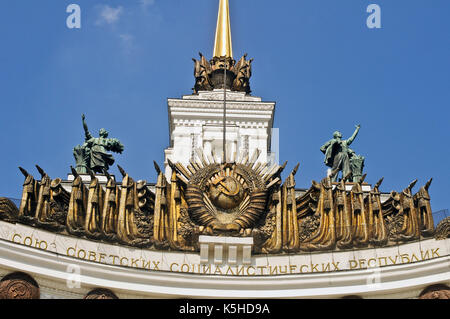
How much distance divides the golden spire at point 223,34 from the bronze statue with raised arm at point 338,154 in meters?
6.49

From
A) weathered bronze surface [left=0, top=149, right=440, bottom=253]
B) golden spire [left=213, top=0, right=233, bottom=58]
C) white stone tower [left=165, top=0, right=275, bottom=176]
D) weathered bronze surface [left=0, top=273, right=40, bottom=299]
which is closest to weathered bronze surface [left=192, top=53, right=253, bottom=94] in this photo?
white stone tower [left=165, top=0, right=275, bottom=176]

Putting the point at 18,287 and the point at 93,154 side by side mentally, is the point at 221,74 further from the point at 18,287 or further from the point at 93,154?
the point at 18,287

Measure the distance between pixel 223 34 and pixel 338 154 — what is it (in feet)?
28.1

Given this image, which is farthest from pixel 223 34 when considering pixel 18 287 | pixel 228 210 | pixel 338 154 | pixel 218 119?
pixel 18 287

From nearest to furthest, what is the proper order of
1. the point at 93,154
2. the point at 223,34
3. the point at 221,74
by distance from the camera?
the point at 93,154, the point at 221,74, the point at 223,34

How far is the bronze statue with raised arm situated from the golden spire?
6.49 m

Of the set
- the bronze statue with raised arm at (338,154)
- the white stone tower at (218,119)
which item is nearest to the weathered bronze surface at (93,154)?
the white stone tower at (218,119)

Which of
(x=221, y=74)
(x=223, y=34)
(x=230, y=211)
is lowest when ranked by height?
(x=230, y=211)

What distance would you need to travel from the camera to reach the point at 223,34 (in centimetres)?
3203

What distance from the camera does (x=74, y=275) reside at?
68.0ft
